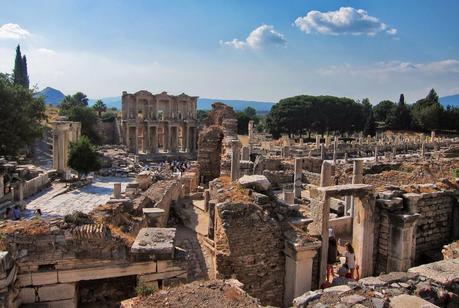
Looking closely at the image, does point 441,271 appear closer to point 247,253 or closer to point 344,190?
point 344,190

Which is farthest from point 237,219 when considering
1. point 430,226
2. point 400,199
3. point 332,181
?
point 332,181

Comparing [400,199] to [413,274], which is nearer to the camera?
[413,274]

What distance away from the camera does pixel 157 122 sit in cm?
7000

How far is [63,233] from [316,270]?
6383mm

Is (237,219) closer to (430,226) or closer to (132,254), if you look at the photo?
(132,254)

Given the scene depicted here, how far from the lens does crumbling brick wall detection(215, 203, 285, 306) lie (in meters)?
8.72

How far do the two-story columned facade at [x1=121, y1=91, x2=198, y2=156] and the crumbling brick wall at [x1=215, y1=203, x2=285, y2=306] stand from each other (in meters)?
58.0

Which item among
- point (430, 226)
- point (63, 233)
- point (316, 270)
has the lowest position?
point (316, 270)

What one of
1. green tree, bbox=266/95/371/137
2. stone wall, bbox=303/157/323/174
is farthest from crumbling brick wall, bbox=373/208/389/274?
green tree, bbox=266/95/371/137

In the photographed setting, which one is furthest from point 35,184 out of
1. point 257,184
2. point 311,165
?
point 257,184

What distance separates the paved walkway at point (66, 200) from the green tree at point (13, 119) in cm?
431

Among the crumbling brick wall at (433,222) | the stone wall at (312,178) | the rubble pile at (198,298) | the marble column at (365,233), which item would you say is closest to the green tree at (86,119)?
the stone wall at (312,178)

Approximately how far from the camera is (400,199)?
11078 millimetres

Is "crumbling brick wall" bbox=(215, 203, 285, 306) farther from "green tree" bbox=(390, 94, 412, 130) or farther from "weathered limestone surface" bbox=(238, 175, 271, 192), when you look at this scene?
"green tree" bbox=(390, 94, 412, 130)
